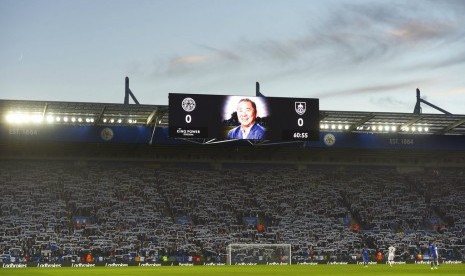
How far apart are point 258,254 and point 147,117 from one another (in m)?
13.9

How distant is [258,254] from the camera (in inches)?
2260

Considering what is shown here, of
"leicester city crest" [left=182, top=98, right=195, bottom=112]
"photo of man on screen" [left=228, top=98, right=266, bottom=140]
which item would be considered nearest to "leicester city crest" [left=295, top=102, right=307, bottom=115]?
"photo of man on screen" [left=228, top=98, right=266, bottom=140]

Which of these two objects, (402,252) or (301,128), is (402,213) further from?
(301,128)

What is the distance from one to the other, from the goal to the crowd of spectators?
1050mm

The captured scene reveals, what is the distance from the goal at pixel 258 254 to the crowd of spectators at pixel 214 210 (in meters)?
1.05

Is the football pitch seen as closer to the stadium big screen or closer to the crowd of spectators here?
the crowd of spectators

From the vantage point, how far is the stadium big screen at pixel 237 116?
55188 mm

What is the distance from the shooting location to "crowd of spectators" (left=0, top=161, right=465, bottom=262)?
2255 inches

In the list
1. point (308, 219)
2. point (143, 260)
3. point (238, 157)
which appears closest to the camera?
point (143, 260)

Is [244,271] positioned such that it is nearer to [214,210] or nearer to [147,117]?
[147,117]

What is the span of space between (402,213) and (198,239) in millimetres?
19657

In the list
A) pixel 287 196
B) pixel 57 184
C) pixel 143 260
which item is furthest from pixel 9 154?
pixel 287 196

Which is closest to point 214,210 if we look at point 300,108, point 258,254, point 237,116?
point 258,254

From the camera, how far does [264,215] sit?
64938 mm
